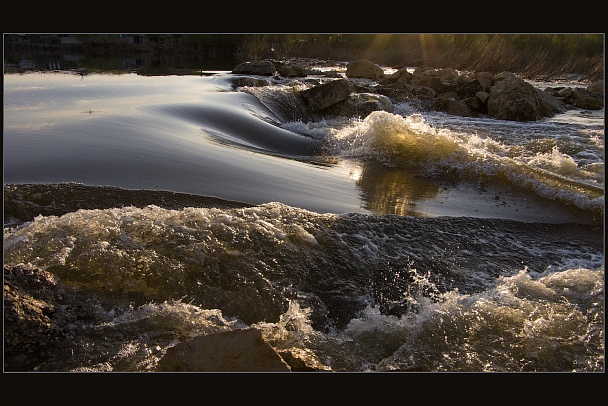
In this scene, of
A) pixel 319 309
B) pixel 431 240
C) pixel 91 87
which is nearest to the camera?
pixel 319 309

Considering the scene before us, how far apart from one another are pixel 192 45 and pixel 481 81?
58.9ft

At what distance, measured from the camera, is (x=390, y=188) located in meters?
5.56

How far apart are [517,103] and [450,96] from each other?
247 centimetres

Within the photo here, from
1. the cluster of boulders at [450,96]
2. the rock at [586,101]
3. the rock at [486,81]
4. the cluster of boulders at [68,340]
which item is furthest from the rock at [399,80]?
the cluster of boulders at [68,340]

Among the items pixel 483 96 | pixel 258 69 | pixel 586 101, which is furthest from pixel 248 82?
pixel 586 101

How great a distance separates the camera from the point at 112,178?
4344mm

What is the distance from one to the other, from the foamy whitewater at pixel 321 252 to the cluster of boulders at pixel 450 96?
571 centimetres

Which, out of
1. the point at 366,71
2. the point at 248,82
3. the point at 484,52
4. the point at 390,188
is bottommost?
the point at 390,188

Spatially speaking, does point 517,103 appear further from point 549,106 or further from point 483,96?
point 549,106

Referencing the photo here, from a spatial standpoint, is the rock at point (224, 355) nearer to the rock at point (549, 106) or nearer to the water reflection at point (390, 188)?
the water reflection at point (390, 188)

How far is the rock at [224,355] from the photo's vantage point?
→ 6.97ft

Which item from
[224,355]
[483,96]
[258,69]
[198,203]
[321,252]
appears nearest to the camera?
[224,355]
